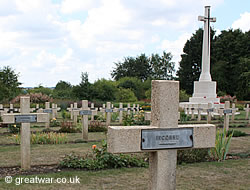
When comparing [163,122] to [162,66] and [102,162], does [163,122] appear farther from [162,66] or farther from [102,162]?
[162,66]

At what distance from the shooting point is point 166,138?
3398 mm

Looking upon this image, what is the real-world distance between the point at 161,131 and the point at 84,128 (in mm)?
7449

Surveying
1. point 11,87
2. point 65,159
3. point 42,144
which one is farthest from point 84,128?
point 11,87

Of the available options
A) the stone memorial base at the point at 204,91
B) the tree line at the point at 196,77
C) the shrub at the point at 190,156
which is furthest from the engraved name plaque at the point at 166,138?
the tree line at the point at 196,77

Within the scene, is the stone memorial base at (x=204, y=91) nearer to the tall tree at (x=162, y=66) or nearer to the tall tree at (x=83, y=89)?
the tall tree at (x=83, y=89)

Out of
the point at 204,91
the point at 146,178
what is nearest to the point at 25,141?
the point at 146,178

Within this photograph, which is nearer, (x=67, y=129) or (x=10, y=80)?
(x=67, y=129)

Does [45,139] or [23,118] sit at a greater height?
[23,118]

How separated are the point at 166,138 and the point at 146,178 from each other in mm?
2484

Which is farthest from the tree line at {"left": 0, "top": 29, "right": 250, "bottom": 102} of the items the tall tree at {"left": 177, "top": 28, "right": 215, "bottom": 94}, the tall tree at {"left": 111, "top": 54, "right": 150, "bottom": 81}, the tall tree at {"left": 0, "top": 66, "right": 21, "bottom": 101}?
the tall tree at {"left": 111, "top": 54, "right": 150, "bottom": 81}

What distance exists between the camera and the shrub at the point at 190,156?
7.07 m

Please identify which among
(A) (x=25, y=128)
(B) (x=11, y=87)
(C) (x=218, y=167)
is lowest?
(C) (x=218, y=167)

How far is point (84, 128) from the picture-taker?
1059 cm

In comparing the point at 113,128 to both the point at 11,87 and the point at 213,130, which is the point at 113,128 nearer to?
the point at 213,130
